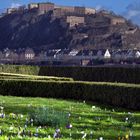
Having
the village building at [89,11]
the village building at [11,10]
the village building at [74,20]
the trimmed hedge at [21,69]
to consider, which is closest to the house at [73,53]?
the village building at [74,20]

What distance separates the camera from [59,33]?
441ft

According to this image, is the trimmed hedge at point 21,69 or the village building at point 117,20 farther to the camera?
the village building at point 117,20

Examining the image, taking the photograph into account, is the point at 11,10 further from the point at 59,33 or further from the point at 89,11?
the point at 59,33

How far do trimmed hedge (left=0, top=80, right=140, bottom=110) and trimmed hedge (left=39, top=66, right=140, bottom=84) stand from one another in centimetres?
907

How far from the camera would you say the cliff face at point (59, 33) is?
4599 inches

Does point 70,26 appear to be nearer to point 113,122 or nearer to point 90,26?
point 90,26

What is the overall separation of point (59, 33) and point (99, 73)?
340 ft

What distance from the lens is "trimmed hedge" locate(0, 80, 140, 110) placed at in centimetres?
→ 1589

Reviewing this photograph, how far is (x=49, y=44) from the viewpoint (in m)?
138

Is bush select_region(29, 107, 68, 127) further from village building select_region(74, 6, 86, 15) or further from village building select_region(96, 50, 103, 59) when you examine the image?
village building select_region(74, 6, 86, 15)

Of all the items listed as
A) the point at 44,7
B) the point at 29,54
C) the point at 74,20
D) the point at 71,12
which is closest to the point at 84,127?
the point at 29,54

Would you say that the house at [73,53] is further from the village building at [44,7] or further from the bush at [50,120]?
the bush at [50,120]

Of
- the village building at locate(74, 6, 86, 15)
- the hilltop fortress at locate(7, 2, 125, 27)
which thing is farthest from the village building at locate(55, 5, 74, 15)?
the village building at locate(74, 6, 86, 15)

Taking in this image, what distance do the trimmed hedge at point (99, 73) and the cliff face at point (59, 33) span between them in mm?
77185
